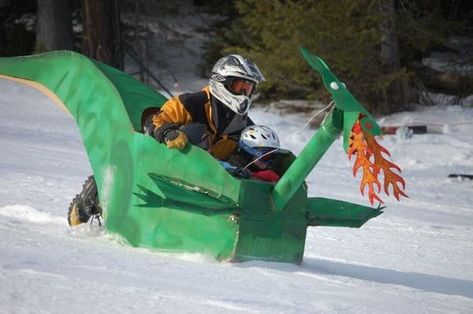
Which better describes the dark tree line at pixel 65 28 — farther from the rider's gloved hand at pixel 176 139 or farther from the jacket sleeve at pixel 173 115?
the rider's gloved hand at pixel 176 139

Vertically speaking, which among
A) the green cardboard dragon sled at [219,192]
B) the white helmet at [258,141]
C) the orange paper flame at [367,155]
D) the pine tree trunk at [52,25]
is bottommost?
the pine tree trunk at [52,25]

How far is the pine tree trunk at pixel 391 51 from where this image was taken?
1773cm

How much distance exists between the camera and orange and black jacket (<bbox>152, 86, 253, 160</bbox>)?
7047mm

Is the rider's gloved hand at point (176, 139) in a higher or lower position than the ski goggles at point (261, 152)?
higher

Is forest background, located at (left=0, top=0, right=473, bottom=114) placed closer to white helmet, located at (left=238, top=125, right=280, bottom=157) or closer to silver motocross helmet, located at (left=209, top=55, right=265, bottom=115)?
silver motocross helmet, located at (left=209, top=55, right=265, bottom=115)

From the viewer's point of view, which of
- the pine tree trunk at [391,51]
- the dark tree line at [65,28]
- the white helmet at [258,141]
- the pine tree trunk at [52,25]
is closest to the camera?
the white helmet at [258,141]

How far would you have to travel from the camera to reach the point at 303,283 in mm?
5883

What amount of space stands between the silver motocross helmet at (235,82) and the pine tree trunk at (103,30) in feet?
37.6

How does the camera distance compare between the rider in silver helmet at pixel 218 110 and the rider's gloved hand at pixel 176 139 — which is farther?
the rider in silver helmet at pixel 218 110

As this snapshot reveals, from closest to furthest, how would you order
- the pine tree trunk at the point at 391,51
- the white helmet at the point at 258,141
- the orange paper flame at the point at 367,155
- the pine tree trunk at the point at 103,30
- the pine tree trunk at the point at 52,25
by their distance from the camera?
the orange paper flame at the point at 367,155 → the white helmet at the point at 258,141 → the pine tree trunk at the point at 391,51 → the pine tree trunk at the point at 103,30 → the pine tree trunk at the point at 52,25

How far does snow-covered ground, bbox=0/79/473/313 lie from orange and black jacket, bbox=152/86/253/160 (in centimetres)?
101

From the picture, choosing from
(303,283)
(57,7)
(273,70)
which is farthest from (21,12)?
(303,283)

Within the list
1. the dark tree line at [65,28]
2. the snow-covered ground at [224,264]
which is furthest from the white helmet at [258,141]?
the dark tree line at [65,28]

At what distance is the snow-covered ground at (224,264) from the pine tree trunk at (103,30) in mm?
4646
